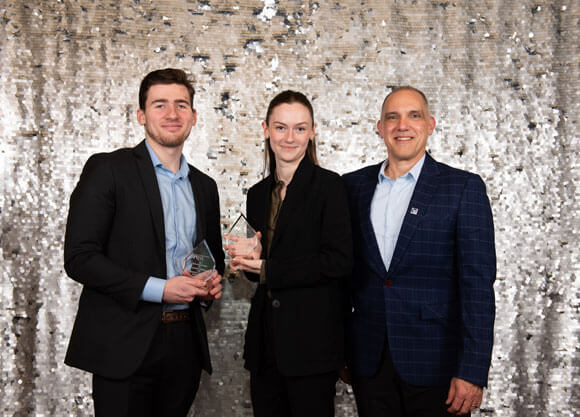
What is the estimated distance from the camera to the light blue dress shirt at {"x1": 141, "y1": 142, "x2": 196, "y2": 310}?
4.76 feet

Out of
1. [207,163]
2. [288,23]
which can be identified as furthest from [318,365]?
[288,23]

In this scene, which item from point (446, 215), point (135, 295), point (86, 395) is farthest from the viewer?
point (86, 395)

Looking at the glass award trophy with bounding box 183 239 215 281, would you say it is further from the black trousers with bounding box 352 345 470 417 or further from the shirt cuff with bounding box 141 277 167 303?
the black trousers with bounding box 352 345 470 417

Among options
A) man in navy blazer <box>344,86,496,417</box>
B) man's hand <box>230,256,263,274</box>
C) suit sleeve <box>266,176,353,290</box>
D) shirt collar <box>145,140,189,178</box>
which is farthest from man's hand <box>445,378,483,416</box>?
shirt collar <box>145,140,189,178</box>

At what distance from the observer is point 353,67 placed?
2279mm

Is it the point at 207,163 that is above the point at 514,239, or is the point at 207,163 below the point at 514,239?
above

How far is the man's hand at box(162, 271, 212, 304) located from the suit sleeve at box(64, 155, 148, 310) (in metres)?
0.07

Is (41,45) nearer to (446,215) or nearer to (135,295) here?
(135,295)

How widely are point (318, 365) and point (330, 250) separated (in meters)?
0.34

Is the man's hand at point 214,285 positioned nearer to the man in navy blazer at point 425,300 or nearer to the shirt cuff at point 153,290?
the shirt cuff at point 153,290

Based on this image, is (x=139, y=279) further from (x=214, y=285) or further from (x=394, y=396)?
(x=394, y=396)

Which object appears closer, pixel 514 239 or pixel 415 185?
pixel 415 185

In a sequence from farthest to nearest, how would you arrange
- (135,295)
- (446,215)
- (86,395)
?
(86,395)
(446,215)
(135,295)

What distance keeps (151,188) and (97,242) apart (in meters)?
0.22
